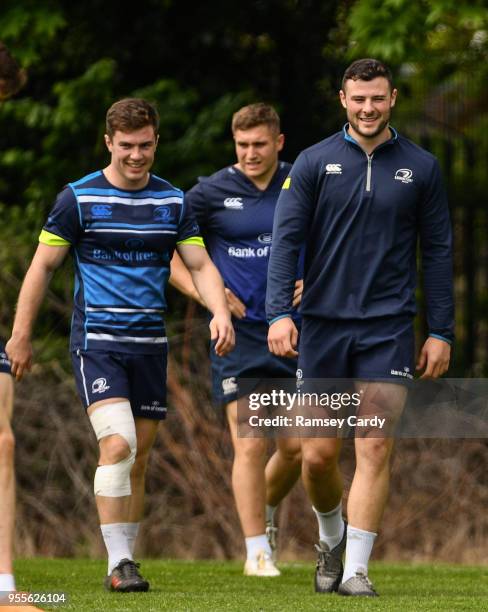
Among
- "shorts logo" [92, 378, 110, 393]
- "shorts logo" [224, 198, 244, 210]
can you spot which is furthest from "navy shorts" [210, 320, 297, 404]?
"shorts logo" [92, 378, 110, 393]

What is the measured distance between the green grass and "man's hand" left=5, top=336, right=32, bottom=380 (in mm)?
1036

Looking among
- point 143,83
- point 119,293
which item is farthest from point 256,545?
point 143,83

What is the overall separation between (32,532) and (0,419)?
5.38 meters

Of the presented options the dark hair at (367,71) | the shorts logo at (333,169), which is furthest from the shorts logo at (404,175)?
the dark hair at (367,71)

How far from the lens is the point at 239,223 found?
8289 millimetres

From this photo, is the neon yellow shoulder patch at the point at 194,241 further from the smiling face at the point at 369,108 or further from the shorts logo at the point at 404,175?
the shorts logo at the point at 404,175

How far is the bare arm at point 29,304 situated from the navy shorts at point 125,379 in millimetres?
357

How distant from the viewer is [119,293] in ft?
23.1

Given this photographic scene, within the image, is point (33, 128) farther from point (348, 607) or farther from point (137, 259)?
point (348, 607)

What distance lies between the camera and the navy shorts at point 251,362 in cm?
827

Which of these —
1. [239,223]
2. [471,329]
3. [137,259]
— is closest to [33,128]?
[471,329]

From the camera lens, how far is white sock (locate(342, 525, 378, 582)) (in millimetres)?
6734

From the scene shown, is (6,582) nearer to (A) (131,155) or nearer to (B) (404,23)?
(A) (131,155)

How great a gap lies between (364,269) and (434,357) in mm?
524
